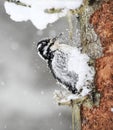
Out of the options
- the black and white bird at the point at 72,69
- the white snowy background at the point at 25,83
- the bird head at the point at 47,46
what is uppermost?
the white snowy background at the point at 25,83

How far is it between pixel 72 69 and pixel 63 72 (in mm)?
113

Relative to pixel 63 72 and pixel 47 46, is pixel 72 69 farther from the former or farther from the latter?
pixel 47 46

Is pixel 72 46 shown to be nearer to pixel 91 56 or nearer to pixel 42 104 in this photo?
pixel 91 56

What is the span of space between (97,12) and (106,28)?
13 centimetres

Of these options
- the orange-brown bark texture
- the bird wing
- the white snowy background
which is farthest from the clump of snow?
the white snowy background

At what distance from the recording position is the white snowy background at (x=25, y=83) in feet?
53.7

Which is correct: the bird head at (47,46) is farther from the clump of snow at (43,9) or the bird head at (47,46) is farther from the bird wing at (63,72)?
the clump of snow at (43,9)

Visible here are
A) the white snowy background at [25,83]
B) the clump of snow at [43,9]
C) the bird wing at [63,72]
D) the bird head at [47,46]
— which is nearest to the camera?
the clump of snow at [43,9]

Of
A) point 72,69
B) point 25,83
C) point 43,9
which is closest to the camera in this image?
point 43,9

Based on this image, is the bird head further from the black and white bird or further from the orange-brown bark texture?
the orange-brown bark texture

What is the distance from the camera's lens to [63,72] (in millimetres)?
4770

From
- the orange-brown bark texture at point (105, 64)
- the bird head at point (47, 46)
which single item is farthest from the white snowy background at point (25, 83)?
the orange-brown bark texture at point (105, 64)

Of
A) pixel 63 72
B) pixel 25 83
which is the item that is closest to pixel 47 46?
pixel 63 72

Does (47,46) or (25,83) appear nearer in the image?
(47,46)
